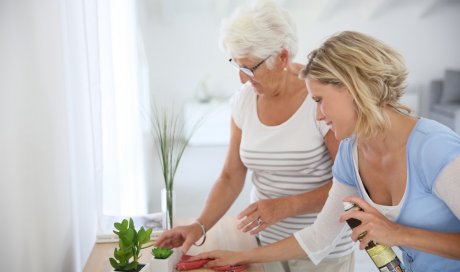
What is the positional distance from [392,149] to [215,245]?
0.80 metres

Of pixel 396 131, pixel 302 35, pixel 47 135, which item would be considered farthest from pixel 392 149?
pixel 302 35

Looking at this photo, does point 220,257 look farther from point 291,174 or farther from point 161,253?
point 291,174

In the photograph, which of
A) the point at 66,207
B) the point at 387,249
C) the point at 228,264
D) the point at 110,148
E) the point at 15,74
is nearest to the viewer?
the point at 15,74

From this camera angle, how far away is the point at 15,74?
48.3 inches

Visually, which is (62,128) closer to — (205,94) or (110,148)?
(110,148)

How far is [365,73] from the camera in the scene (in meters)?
1.33

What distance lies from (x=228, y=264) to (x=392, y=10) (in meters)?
6.83

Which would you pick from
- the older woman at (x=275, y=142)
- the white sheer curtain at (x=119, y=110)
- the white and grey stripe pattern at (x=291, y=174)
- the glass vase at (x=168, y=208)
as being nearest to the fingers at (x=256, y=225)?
the older woman at (x=275, y=142)

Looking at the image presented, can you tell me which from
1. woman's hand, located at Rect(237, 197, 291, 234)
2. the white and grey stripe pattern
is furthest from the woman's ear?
woman's hand, located at Rect(237, 197, 291, 234)

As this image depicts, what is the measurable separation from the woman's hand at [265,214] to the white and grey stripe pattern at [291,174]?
0.10 m

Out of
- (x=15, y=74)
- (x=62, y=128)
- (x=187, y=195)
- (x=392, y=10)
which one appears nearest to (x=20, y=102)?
(x=15, y=74)

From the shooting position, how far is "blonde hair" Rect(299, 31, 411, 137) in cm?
133

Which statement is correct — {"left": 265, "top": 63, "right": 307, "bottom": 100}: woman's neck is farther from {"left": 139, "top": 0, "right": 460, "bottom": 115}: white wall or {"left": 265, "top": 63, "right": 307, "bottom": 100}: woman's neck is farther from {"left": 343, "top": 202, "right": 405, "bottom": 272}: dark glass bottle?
{"left": 139, "top": 0, "right": 460, "bottom": 115}: white wall

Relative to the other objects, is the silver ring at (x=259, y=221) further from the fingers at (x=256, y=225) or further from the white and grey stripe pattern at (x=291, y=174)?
the white and grey stripe pattern at (x=291, y=174)
